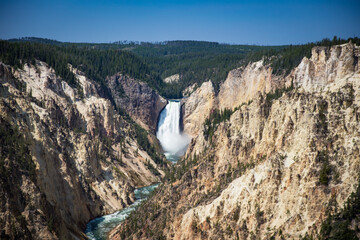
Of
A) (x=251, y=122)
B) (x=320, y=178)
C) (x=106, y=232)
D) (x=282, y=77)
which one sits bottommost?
(x=106, y=232)

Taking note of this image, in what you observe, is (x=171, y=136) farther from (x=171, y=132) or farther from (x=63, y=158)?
(x=63, y=158)

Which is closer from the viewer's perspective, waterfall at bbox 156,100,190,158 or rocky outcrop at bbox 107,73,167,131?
waterfall at bbox 156,100,190,158

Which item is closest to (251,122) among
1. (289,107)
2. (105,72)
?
(289,107)

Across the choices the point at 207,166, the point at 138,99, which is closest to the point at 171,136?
the point at 138,99

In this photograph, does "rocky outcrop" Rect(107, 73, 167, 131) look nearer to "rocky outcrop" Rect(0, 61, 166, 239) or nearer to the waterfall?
the waterfall

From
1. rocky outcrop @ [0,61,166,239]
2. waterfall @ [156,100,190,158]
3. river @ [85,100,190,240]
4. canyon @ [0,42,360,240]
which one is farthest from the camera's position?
waterfall @ [156,100,190,158]

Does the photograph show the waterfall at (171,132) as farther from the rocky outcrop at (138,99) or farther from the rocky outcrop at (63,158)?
the rocky outcrop at (63,158)

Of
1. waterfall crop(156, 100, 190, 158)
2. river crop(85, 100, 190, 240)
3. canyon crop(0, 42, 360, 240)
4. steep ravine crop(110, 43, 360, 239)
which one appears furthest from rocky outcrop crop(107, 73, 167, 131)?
steep ravine crop(110, 43, 360, 239)

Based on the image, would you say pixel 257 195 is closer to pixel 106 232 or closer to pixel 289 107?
pixel 289 107
